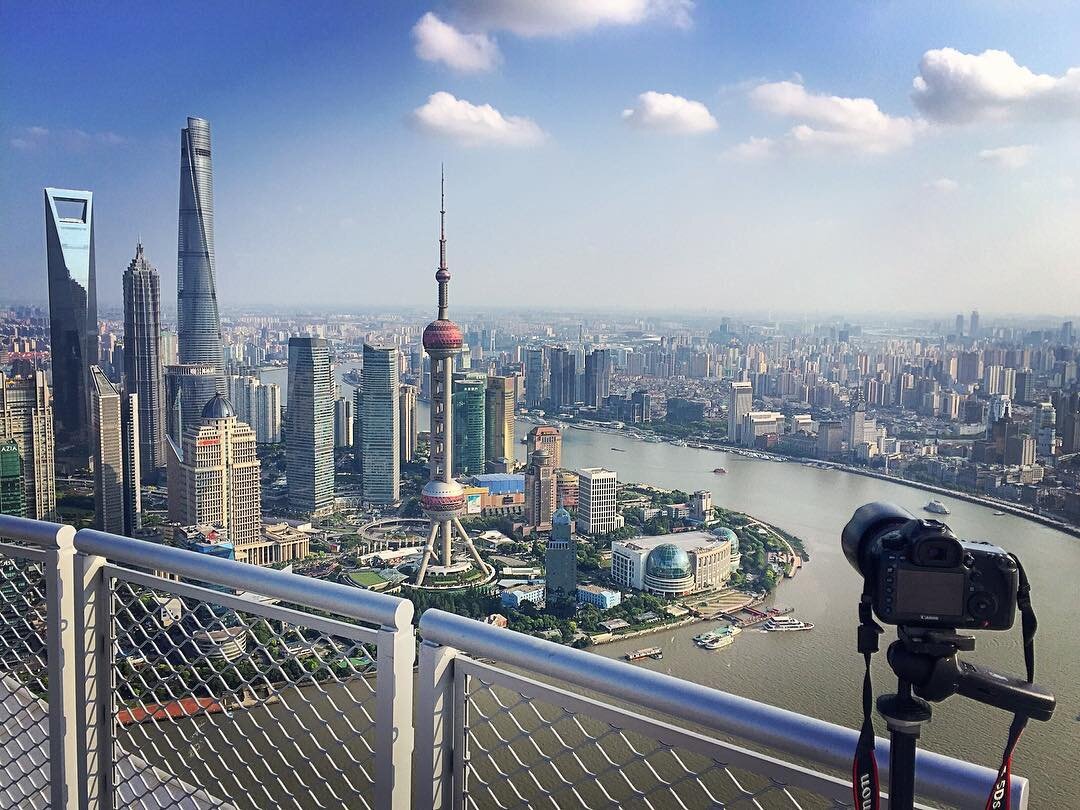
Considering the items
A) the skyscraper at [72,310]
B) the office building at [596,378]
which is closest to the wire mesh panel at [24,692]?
the skyscraper at [72,310]

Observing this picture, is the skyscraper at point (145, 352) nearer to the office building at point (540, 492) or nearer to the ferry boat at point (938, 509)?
the office building at point (540, 492)

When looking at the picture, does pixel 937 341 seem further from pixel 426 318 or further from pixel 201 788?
pixel 201 788

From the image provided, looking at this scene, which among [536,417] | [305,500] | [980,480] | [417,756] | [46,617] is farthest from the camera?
[536,417]

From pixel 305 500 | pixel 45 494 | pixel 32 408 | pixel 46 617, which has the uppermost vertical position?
pixel 46 617

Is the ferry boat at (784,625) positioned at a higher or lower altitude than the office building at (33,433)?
lower

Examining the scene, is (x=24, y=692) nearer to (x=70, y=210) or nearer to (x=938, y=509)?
(x=938, y=509)

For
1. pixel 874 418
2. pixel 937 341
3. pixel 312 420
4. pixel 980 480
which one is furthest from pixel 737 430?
pixel 312 420

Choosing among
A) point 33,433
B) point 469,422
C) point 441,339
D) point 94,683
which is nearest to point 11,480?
point 33,433
